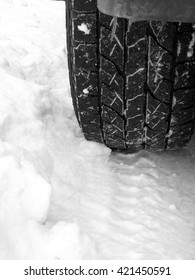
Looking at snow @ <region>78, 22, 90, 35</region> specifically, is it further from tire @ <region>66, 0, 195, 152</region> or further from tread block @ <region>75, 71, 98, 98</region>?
tread block @ <region>75, 71, 98, 98</region>

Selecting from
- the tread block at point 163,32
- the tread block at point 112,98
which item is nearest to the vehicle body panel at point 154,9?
the tread block at point 163,32

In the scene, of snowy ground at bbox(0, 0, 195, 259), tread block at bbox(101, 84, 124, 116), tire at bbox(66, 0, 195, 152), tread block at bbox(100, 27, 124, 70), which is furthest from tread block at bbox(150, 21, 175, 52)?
snowy ground at bbox(0, 0, 195, 259)

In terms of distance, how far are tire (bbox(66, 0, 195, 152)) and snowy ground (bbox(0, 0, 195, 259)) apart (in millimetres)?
124

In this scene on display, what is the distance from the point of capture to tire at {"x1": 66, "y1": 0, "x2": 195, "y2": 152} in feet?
4.09

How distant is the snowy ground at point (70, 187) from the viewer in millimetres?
1097

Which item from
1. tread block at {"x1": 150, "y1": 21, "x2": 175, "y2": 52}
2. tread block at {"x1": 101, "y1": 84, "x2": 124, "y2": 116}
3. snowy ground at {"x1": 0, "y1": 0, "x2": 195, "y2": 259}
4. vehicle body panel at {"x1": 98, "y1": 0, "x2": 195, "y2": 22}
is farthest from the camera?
tread block at {"x1": 101, "y1": 84, "x2": 124, "y2": 116}

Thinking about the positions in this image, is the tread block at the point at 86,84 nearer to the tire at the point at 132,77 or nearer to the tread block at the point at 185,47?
the tire at the point at 132,77

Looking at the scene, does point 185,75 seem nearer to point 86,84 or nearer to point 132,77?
point 132,77

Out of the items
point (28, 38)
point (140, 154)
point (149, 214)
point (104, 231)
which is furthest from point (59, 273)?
point (28, 38)

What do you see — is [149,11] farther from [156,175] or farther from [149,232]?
[156,175]

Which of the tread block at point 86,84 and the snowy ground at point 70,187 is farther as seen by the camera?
the tread block at point 86,84

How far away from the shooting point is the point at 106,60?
1.31 metres

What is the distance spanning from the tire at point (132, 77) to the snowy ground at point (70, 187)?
124mm

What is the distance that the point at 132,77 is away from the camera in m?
1.32
